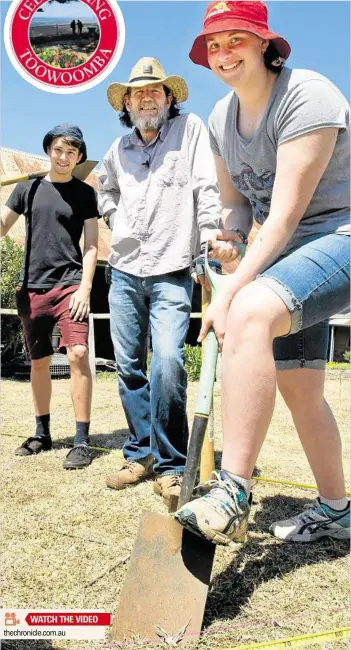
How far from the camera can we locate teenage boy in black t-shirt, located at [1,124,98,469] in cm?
376

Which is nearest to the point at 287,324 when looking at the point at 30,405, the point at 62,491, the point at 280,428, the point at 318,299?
the point at 318,299

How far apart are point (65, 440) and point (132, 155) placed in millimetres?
2067

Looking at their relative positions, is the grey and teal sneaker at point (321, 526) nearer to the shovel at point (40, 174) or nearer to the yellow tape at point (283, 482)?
the yellow tape at point (283, 482)

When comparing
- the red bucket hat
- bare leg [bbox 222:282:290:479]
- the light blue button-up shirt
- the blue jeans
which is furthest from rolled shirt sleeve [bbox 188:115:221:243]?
bare leg [bbox 222:282:290:479]

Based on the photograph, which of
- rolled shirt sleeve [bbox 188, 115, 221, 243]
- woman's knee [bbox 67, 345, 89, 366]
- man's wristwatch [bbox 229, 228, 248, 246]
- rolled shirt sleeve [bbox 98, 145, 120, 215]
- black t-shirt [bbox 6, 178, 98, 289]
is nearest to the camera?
man's wristwatch [bbox 229, 228, 248, 246]

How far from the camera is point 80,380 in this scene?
3.75 metres

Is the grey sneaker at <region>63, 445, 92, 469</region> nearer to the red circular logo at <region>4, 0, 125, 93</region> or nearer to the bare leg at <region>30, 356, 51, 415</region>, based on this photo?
the bare leg at <region>30, 356, 51, 415</region>

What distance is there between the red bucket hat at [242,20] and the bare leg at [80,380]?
7.02 feet

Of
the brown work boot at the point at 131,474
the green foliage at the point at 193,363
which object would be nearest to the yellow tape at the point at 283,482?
the brown work boot at the point at 131,474

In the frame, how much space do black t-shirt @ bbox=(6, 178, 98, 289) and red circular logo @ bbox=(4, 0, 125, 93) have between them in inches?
38.5

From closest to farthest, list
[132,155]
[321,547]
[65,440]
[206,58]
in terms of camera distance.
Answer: [206,58], [321,547], [132,155], [65,440]

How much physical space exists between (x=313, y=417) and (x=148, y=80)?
1912mm

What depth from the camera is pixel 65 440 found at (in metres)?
4.35

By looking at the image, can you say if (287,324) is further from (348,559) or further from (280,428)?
(280,428)
